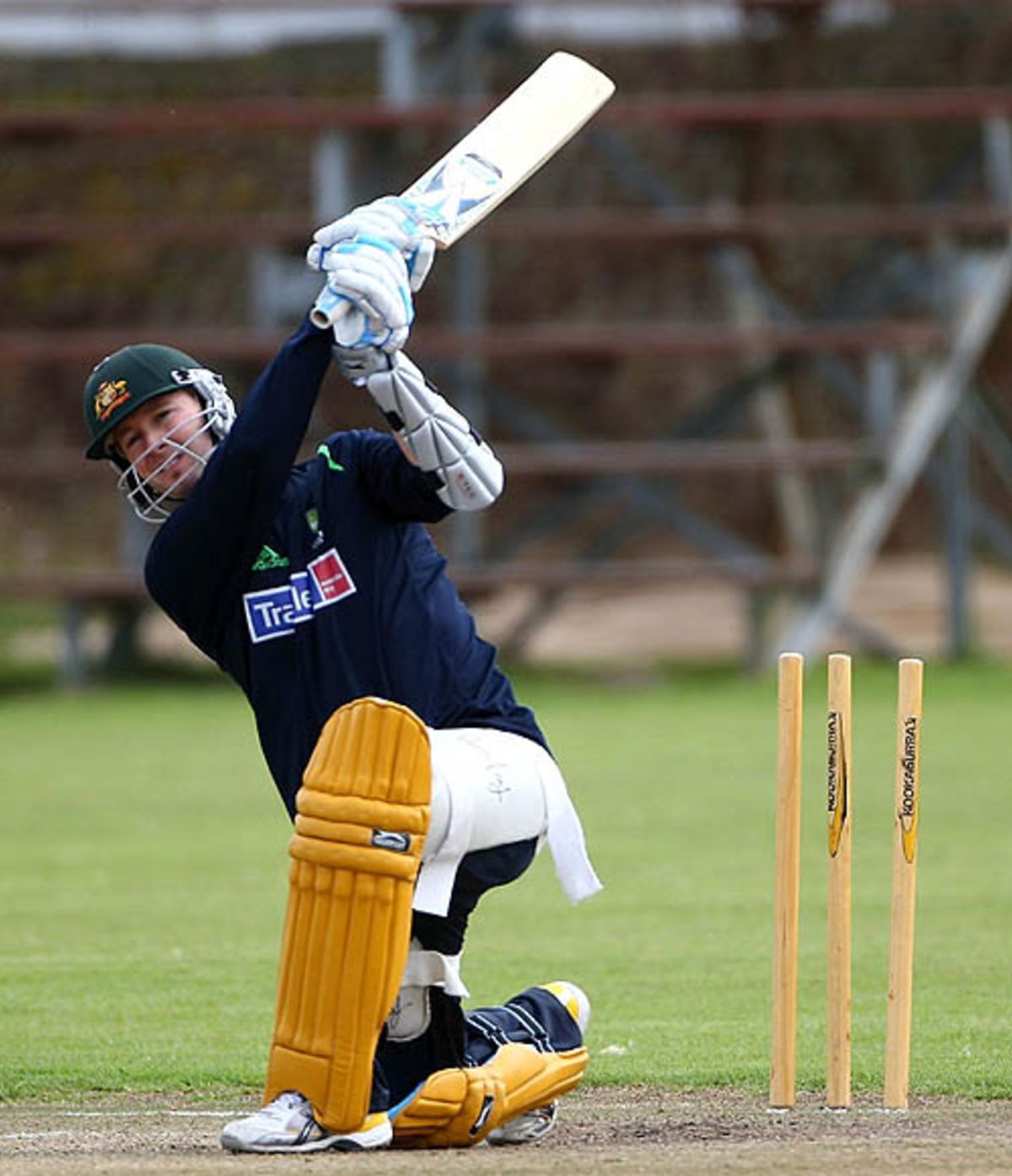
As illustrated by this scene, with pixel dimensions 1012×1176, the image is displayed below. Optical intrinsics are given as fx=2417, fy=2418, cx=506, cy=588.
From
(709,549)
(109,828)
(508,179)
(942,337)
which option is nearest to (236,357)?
(709,549)

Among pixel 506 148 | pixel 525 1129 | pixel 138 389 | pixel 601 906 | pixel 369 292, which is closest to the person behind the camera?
pixel 369 292

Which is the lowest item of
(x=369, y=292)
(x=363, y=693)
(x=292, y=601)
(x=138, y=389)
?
(x=363, y=693)

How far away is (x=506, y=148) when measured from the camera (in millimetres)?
4215

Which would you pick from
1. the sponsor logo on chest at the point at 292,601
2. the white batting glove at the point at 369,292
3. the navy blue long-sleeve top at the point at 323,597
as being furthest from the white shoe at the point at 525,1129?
the white batting glove at the point at 369,292

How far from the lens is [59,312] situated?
Answer: 20156mm

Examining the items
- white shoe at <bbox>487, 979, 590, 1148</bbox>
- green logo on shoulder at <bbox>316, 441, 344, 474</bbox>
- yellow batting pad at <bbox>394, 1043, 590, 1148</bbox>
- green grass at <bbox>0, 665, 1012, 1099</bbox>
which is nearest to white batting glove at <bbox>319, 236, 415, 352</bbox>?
green logo on shoulder at <bbox>316, 441, 344, 474</bbox>

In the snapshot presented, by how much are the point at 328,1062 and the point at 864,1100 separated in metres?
1.15

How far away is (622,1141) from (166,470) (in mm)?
1308

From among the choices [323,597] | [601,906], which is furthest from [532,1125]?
[601,906]

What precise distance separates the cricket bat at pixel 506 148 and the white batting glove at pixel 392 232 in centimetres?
5

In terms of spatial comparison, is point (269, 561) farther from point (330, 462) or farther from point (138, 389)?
point (138, 389)

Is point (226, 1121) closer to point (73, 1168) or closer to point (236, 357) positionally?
point (73, 1168)

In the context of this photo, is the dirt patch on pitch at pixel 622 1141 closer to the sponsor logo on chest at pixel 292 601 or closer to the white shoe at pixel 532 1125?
the white shoe at pixel 532 1125

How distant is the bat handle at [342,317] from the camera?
3.64 metres
